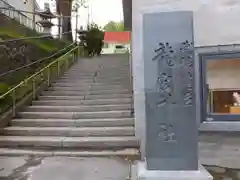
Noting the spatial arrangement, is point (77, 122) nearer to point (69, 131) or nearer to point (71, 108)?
point (69, 131)

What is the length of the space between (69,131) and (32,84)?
2780 mm

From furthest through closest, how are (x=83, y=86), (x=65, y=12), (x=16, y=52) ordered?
1. (x=65, y=12)
2. (x=83, y=86)
3. (x=16, y=52)

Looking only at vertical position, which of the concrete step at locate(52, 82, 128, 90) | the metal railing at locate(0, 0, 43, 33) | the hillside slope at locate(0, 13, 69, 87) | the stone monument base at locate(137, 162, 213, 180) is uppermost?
the metal railing at locate(0, 0, 43, 33)

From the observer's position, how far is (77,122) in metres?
8.23

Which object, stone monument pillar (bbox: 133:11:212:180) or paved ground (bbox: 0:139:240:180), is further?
paved ground (bbox: 0:139:240:180)

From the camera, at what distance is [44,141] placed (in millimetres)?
7258

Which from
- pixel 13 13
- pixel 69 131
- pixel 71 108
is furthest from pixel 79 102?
pixel 13 13

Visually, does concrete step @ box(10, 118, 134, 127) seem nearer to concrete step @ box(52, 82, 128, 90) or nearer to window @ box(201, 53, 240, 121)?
window @ box(201, 53, 240, 121)

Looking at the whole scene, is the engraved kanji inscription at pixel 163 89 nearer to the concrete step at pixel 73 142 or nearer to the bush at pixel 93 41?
the concrete step at pixel 73 142

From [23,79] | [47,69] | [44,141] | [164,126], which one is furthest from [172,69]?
[47,69]

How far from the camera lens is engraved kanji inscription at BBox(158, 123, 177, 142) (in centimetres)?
429

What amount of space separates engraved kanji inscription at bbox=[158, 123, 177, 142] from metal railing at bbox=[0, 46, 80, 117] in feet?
15.8

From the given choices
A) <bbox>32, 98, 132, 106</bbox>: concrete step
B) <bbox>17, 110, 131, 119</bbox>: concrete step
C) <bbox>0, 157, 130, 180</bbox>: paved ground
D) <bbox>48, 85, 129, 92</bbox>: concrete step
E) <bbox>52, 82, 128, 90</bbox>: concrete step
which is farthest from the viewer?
<bbox>52, 82, 128, 90</bbox>: concrete step

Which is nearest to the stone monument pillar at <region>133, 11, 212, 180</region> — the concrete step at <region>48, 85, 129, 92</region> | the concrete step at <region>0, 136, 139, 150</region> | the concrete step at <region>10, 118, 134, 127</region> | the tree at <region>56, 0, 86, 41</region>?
the concrete step at <region>0, 136, 139, 150</region>
